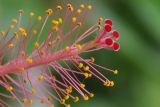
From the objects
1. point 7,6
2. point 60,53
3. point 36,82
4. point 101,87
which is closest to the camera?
point 60,53

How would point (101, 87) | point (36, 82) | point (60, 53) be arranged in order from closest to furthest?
A: point (60, 53), point (36, 82), point (101, 87)

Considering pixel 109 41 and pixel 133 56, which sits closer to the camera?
pixel 109 41

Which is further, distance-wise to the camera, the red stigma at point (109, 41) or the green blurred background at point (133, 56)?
the green blurred background at point (133, 56)

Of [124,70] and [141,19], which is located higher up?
[141,19]

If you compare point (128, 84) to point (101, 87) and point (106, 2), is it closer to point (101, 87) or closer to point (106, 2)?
point (101, 87)

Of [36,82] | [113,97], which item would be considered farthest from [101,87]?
[36,82]

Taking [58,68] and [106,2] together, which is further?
[106,2]

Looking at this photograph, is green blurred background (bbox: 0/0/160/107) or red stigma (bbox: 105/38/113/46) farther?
green blurred background (bbox: 0/0/160/107)

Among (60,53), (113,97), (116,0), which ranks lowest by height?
(113,97)
